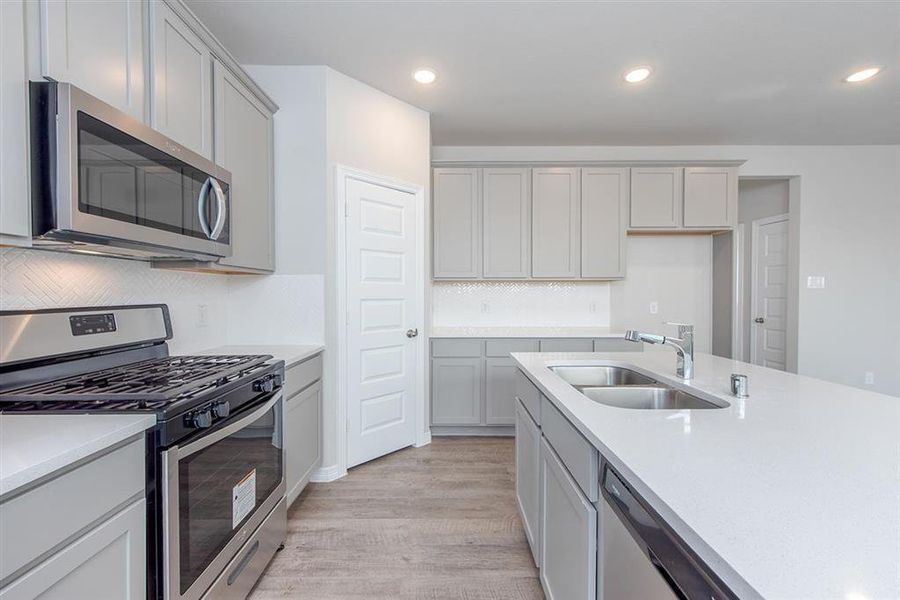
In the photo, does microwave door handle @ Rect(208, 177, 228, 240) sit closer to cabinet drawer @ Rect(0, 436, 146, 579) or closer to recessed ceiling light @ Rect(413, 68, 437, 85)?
cabinet drawer @ Rect(0, 436, 146, 579)

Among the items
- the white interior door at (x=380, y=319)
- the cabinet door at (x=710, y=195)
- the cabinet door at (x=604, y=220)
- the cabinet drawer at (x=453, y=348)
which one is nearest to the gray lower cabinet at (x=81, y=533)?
the white interior door at (x=380, y=319)

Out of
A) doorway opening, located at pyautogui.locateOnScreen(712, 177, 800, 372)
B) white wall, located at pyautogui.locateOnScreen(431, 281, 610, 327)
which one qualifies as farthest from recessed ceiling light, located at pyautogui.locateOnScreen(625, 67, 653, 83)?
doorway opening, located at pyautogui.locateOnScreen(712, 177, 800, 372)

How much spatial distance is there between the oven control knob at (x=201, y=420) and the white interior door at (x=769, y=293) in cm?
534

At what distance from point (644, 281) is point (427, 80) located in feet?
9.86

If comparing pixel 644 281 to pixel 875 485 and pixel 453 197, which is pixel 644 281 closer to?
pixel 453 197

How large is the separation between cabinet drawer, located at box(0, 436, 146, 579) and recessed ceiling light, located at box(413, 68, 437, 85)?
2.64 m

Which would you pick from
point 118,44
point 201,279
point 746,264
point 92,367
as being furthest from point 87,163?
point 746,264

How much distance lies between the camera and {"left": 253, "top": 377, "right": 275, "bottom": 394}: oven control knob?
1.66 meters

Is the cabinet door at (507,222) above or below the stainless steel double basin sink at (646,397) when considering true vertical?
above

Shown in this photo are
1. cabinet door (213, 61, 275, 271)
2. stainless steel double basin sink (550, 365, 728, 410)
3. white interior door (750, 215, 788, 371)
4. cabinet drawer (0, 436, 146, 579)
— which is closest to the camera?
cabinet drawer (0, 436, 146, 579)

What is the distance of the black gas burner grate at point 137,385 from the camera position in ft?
3.60

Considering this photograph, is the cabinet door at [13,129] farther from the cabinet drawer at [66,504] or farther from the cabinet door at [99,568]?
the cabinet door at [99,568]

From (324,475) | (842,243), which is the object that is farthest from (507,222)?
(842,243)

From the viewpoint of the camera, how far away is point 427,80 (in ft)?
9.21
